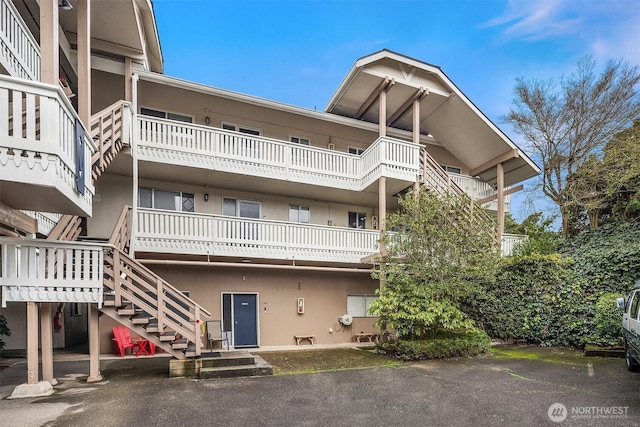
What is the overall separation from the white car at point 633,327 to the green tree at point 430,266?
3.06m

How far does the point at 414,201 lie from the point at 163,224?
7250 mm

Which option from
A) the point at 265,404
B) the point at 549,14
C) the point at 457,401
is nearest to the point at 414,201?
the point at 457,401

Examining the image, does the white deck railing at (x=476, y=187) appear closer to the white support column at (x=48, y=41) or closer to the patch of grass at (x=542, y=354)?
the patch of grass at (x=542, y=354)

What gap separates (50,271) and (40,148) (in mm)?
3096

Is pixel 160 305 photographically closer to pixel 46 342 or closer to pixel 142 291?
pixel 142 291

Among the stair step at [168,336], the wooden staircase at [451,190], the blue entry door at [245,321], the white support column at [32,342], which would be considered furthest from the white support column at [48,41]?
the wooden staircase at [451,190]

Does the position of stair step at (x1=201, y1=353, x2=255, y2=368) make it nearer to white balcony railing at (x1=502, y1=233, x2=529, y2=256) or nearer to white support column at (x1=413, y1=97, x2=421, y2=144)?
white support column at (x1=413, y1=97, x2=421, y2=144)

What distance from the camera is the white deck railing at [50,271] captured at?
6027 mm

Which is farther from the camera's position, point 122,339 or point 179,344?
point 122,339

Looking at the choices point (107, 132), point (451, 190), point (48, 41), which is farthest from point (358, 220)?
point (48, 41)

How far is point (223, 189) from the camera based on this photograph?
12.5 metres

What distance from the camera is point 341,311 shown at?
13.1 metres

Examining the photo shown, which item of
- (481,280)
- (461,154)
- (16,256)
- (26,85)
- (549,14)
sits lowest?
(481,280)

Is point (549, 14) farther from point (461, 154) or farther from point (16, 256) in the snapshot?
point (16, 256)
